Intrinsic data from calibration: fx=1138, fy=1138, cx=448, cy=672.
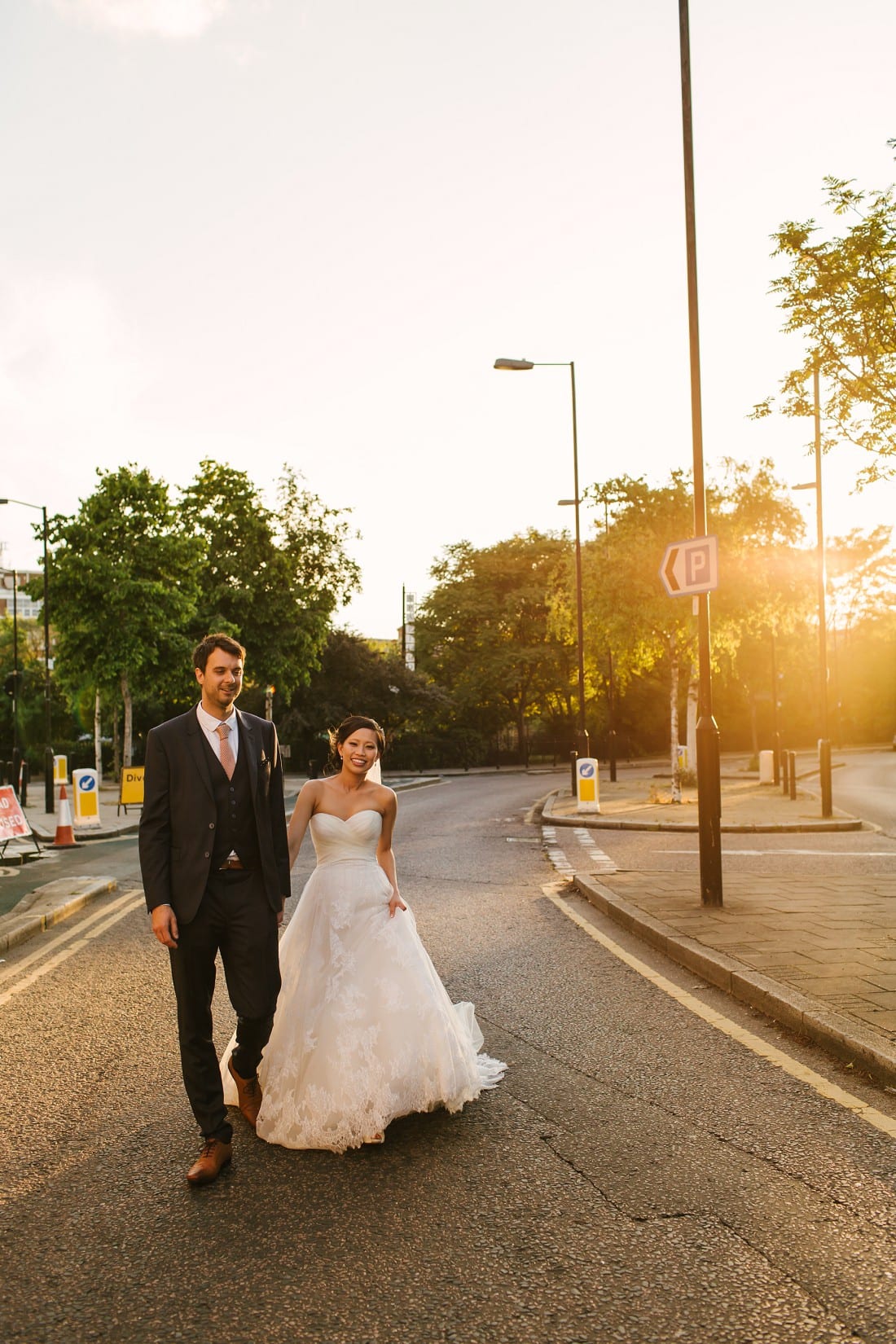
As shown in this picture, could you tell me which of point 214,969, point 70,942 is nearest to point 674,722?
point 70,942

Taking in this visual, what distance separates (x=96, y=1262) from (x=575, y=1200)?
153 cm

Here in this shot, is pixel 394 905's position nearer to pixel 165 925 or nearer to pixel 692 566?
pixel 165 925

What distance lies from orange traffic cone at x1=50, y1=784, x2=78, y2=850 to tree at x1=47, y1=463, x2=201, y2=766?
10.5 metres

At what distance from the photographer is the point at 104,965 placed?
8312 millimetres

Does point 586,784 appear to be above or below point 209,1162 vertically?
above

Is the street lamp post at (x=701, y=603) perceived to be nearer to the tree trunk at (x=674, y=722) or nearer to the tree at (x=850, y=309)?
the tree at (x=850, y=309)

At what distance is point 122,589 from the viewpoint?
28.8m

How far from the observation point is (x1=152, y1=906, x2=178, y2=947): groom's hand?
4098mm

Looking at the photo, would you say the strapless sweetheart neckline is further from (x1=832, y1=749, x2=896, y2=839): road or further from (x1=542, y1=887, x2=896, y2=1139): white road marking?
(x1=832, y1=749, x2=896, y2=839): road

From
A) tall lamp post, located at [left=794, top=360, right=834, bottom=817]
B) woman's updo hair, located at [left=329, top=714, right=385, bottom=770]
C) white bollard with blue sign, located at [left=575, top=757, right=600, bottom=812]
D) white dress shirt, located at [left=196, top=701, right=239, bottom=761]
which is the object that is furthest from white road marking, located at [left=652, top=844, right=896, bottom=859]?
white dress shirt, located at [left=196, top=701, right=239, bottom=761]

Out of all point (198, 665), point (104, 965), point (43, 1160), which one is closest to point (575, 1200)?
point (43, 1160)

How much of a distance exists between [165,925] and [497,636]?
5274 cm

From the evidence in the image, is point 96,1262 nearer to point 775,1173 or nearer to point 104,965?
point 775,1173

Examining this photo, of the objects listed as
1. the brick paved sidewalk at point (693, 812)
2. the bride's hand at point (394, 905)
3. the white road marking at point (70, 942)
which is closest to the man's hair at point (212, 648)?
the bride's hand at point (394, 905)
